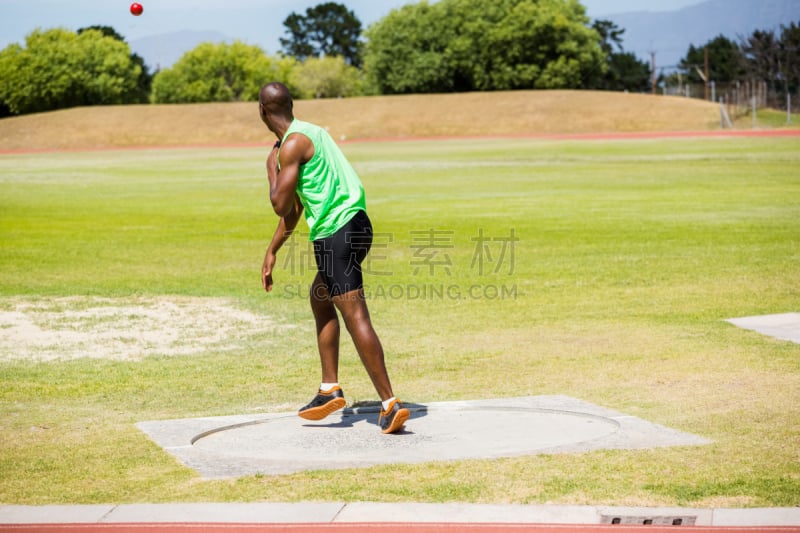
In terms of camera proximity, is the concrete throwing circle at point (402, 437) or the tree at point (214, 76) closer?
the concrete throwing circle at point (402, 437)

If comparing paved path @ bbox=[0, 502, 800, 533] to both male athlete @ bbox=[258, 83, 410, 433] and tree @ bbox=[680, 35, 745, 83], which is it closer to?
male athlete @ bbox=[258, 83, 410, 433]

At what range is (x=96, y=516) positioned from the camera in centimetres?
518

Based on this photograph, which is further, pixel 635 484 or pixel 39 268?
pixel 39 268

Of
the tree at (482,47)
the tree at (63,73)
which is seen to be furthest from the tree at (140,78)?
the tree at (482,47)

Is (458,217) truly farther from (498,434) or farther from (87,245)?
(498,434)

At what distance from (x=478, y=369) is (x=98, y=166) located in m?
46.5

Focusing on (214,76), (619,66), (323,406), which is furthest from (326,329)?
(619,66)

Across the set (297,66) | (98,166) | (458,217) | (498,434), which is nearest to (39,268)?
(458,217)

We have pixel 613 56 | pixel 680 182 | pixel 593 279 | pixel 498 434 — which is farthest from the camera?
pixel 613 56

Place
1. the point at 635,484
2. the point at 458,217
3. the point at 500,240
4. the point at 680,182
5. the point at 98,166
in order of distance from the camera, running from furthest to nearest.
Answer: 1. the point at 98,166
2. the point at 680,182
3. the point at 458,217
4. the point at 500,240
5. the point at 635,484

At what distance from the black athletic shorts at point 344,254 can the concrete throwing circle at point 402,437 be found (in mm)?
927

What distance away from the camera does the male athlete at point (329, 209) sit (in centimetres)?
681

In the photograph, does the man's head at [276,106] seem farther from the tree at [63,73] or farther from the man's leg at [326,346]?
the tree at [63,73]

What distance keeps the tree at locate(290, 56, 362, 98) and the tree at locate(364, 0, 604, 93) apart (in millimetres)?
11039
